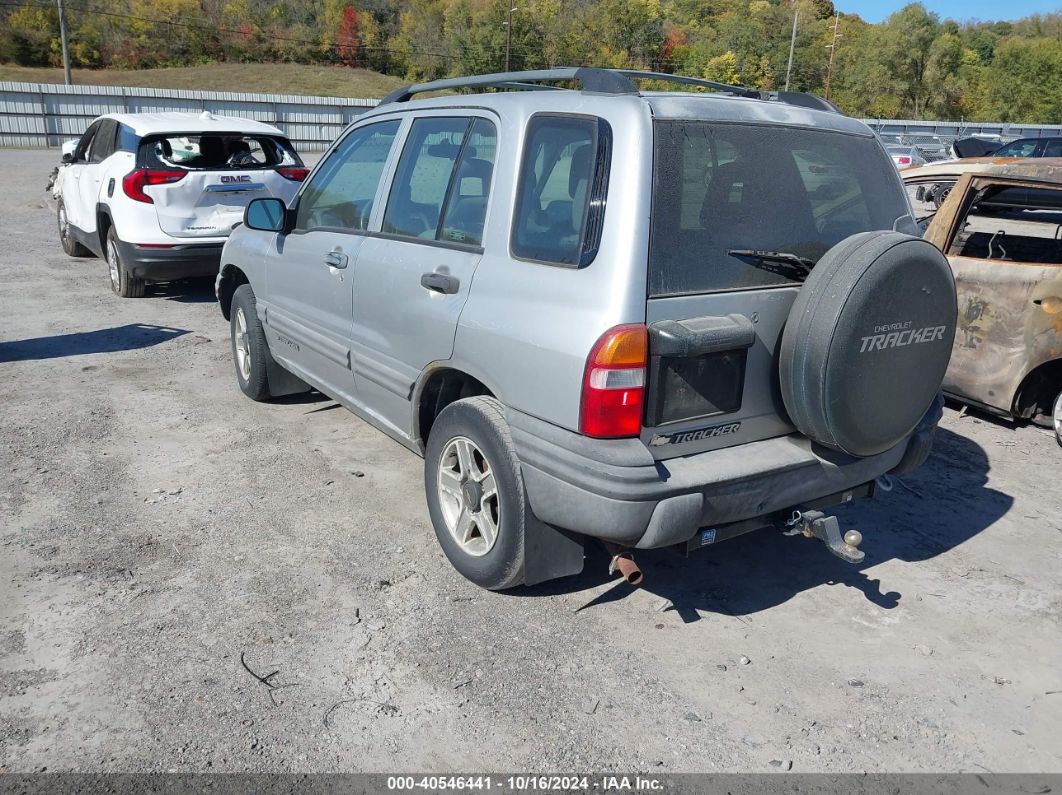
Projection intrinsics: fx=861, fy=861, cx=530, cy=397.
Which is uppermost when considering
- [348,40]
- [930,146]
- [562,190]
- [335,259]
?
[348,40]

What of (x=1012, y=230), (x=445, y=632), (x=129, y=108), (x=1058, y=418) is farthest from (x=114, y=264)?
(x=129, y=108)

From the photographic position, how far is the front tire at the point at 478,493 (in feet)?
10.8

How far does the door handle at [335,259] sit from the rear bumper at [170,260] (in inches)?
176

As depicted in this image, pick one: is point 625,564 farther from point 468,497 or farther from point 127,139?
point 127,139

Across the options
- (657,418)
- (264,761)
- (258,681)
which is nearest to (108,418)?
(258,681)

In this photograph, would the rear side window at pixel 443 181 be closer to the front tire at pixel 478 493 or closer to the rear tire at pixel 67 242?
the front tire at pixel 478 493

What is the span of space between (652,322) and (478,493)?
111cm

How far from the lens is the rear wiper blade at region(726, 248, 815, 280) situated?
124 inches

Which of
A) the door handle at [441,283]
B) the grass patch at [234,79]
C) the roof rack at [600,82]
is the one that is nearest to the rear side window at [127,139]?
the roof rack at [600,82]

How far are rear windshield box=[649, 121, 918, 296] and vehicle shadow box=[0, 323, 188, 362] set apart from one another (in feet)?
18.7

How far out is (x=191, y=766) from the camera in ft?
8.68

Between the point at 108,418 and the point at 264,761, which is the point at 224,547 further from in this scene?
the point at 108,418

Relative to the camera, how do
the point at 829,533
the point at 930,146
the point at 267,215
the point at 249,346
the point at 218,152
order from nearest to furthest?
the point at 829,533 → the point at 267,215 → the point at 249,346 → the point at 218,152 → the point at 930,146

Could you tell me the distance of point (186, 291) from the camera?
31.7 ft
